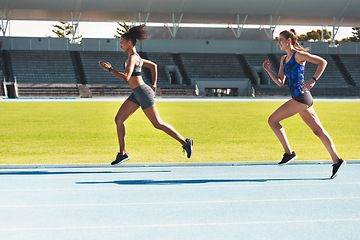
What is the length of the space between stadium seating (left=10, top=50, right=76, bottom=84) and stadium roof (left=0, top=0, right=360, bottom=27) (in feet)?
13.6

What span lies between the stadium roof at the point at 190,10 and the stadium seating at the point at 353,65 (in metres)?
4.37

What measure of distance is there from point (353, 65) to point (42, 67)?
1279 inches

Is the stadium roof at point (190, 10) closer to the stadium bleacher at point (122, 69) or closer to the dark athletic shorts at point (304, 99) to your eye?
the stadium bleacher at point (122, 69)

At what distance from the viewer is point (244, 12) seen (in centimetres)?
5881

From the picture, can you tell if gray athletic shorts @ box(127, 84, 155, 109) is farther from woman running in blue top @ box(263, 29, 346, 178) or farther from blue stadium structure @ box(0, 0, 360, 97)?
blue stadium structure @ box(0, 0, 360, 97)

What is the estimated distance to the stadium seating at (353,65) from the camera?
59.9 m

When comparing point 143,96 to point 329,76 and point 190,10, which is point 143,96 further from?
point 329,76

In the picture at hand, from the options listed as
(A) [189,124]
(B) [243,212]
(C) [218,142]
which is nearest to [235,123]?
(A) [189,124]

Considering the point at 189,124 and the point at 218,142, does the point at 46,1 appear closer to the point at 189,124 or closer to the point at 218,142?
the point at 189,124

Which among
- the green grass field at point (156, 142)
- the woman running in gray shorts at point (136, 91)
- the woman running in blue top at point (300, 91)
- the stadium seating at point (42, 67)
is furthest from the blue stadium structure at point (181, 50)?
the woman running in blue top at point (300, 91)

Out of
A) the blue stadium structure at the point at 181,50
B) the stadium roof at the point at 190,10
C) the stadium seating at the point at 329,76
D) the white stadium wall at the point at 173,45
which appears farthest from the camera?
the stadium seating at the point at 329,76

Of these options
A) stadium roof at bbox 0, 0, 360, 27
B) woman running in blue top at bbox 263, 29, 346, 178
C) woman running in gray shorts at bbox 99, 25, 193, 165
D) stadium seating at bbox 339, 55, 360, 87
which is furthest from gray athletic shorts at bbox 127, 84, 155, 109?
stadium seating at bbox 339, 55, 360, 87

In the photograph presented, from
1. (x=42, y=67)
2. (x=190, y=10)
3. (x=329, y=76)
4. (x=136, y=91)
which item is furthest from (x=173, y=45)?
(x=136, y=91)

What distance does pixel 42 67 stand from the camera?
5403 centimetres
